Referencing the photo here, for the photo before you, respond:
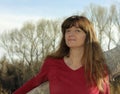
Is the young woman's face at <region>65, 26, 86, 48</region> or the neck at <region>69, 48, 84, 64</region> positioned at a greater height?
the young woman's face at <region>65, 26, 86, 48</region>

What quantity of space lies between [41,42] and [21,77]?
9.57 feet

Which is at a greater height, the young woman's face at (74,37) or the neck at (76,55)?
the young woman's face at (74,37)

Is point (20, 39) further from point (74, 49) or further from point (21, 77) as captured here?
point (74, 49)

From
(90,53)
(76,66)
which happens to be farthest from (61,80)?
(90,53)

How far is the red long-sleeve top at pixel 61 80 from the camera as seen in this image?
8.32 ft

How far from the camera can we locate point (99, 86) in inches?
101

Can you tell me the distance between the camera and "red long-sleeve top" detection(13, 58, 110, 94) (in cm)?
254

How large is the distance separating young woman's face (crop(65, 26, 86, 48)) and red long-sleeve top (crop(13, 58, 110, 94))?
15 centimetres

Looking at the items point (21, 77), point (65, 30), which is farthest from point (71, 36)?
point (21, 77)

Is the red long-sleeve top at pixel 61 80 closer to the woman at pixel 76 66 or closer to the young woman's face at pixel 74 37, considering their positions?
the woman at pixel 76 66

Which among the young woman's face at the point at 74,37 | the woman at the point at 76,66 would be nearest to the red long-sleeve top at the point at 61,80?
the woman at the point at 76,66

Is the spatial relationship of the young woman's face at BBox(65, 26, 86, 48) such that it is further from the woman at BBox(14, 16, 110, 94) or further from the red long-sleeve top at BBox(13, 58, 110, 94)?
the red long-sleeve top at BBox(13, 58, 110, 94)

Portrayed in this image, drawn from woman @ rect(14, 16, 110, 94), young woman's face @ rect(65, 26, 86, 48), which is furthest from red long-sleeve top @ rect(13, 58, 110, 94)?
young woman's face @ rect(65, 26, 86, 48)

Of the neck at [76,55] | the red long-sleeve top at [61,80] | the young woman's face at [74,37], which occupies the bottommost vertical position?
the red long-sleeve top at [61,80]
